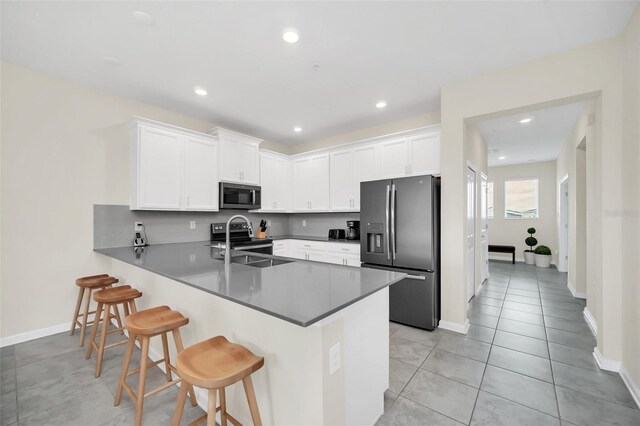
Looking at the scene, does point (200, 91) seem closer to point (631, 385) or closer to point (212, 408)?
point (212, 408)

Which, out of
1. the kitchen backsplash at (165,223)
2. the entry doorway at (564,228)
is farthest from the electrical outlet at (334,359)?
the entry doorway at (564,228)

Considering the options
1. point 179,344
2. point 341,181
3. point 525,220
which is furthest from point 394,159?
point 525,220

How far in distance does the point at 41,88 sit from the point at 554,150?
8.73 m

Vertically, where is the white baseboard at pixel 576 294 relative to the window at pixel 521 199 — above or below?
below

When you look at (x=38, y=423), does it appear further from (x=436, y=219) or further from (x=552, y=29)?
(x=552, y=29)

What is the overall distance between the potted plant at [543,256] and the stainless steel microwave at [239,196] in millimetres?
6969

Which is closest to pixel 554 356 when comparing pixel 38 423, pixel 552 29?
pixel 552 29

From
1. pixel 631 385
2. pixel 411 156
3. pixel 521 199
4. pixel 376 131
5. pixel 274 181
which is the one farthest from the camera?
pixel 521 199

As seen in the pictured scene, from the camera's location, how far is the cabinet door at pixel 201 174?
3693 mm

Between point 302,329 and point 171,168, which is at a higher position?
point 171,168

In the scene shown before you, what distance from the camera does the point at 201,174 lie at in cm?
383

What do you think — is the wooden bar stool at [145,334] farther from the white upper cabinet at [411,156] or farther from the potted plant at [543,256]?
the potted plant at [543,256]

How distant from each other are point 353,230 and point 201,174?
249 centimetres

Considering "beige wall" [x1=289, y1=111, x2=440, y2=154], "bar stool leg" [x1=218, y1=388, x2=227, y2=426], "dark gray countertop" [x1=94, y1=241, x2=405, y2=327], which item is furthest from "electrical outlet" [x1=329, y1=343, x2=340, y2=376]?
"beige wall" [x1=289, y1=111, x2=440, y2=154]
